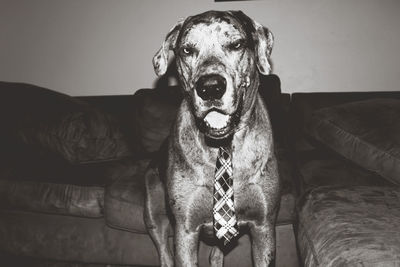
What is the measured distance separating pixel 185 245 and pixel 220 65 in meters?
0.99

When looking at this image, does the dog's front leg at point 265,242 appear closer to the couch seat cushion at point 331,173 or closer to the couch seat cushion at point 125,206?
the couch seat cushion at point 331,173

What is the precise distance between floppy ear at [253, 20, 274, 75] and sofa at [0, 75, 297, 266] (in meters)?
0.78

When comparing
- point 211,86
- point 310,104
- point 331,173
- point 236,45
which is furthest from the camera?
point 310,104

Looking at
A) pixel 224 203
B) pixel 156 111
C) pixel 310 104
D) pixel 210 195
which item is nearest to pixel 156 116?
pixel 156 111

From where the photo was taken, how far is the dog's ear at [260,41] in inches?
75.6

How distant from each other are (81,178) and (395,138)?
2185mm

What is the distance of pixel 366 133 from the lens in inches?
89.2

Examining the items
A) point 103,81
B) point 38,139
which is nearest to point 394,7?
point 103,81

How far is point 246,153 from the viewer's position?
1849 mm

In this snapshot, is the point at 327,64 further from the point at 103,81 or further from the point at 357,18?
the point at 103,81

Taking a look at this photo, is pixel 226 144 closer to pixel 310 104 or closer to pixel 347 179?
pixel 347 179

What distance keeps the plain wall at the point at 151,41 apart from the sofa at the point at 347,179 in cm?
59

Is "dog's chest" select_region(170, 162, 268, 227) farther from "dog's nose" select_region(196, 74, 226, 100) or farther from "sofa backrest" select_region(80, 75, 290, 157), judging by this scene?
"sofa backrest" select_region(80, 75, 290, 157)

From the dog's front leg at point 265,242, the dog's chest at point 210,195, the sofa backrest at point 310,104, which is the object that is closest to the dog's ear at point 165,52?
the dog's chest at point 210,195
